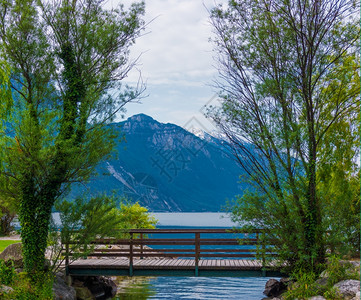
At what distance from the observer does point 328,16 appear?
13.8 meters

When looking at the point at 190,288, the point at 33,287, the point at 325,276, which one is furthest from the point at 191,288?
the point at 325,276

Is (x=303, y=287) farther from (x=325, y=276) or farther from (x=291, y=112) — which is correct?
(x=291, y=112)

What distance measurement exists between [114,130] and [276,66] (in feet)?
17.9

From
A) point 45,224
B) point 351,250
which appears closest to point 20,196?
point 45,224

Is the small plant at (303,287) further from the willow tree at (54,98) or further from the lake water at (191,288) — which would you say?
the willow tree at (54,98)

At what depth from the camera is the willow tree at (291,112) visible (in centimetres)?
1333

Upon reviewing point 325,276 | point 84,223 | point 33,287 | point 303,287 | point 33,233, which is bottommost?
point 33,287

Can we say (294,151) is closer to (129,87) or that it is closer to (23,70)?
(129,87)

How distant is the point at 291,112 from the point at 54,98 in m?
7.49

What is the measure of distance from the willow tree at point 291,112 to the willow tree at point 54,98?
3735 millimetres

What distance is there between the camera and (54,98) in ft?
48.2

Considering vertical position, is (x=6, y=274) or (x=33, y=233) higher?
(x=33, y=233)

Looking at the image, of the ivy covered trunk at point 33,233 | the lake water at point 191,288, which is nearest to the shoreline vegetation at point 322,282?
the ivy covered trunk at point 33,233

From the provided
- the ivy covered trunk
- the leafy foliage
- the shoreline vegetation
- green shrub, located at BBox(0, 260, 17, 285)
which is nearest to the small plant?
the shoreline vegetation
